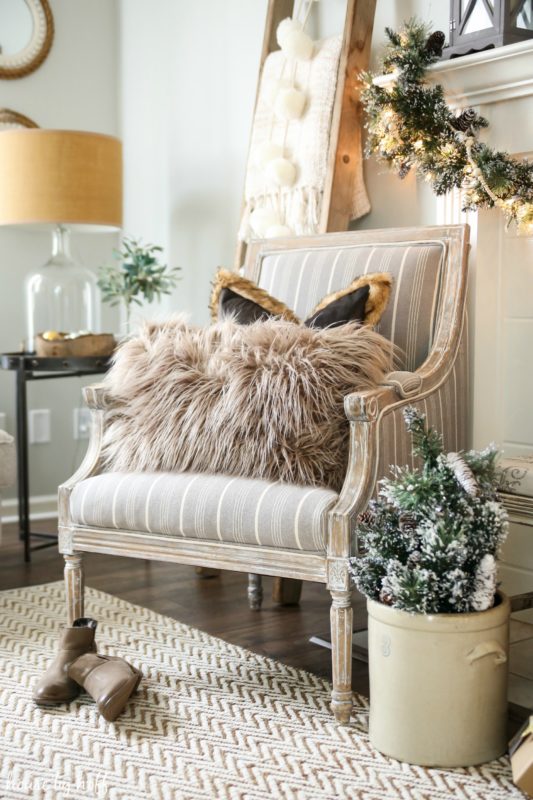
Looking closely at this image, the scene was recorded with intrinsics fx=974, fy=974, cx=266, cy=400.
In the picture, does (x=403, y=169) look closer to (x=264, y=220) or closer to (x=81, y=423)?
(x=264, y=220)

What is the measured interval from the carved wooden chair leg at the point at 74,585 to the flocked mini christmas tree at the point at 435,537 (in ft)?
2.35

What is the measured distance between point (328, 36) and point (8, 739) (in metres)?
2.16

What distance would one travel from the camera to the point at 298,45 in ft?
9.29

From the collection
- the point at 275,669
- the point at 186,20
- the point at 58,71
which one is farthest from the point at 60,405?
the point at 275,669

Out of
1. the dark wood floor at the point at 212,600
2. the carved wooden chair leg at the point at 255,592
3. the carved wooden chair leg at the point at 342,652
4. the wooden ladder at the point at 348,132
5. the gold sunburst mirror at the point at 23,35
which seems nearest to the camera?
the carved wooden chair leg at the point at 342,652

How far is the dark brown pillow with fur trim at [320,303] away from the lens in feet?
7.10

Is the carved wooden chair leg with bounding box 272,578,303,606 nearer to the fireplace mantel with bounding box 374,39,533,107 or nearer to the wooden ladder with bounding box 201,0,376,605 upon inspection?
the wooden ladder with bounding box 201,0,376,605

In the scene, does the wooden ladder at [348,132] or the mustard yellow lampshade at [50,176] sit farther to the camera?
the mustard yellow lampshade at [50,176]

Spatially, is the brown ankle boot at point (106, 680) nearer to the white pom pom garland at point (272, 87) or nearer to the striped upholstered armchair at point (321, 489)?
the striped upholstered armchair at point (321, 489)

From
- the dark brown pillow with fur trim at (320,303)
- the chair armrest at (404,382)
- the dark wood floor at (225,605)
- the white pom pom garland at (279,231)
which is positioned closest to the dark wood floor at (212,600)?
the dark wood floor at (225,605)

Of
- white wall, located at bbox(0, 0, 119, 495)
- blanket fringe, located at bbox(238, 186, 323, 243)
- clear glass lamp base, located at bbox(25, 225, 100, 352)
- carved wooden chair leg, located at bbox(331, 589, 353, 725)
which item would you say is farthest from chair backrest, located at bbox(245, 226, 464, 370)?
white wall, located at bbox(0, 0, 119, 495)

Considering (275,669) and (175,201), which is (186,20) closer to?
(175,201)

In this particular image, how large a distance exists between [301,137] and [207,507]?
4.43 feet

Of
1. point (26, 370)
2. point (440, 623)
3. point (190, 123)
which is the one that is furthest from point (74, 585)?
point (190, 123)
